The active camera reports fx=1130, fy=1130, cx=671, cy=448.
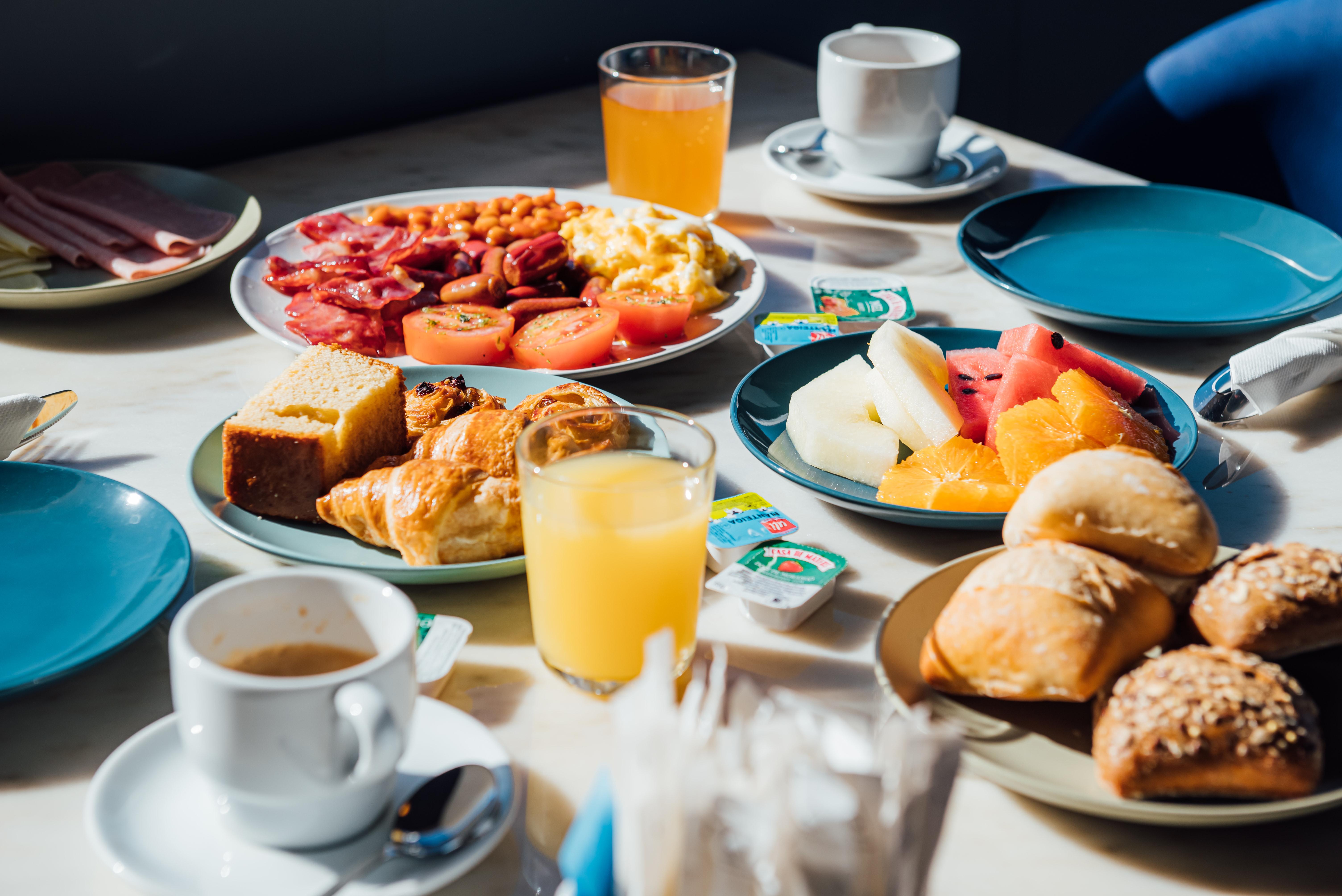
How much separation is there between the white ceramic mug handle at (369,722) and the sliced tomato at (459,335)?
698mm

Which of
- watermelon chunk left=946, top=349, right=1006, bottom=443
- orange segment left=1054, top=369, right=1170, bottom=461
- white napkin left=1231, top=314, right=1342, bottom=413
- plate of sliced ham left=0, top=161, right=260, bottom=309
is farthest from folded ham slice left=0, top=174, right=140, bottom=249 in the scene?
white napkin left=1231, top=314, right=1342, bottom=413

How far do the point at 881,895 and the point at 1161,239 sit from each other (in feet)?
4.69

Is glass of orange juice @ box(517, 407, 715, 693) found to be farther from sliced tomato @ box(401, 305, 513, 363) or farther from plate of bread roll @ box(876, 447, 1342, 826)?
sliced tomato @ box(401, 305, 513, 363)

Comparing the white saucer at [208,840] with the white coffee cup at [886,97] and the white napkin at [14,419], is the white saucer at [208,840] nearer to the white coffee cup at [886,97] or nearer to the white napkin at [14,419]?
the white napkin at [14,419]

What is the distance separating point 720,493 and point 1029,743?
431 millimetres

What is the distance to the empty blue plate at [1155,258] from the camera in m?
1.37

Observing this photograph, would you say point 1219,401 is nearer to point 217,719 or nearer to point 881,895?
point 881,895

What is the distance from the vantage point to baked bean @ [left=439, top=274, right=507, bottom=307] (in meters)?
1.38


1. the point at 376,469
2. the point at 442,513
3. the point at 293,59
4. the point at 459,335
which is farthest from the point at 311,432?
the point at 293,59

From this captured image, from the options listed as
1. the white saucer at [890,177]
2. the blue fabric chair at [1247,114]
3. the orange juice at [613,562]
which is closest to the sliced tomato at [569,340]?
the orange juice at [613,562]

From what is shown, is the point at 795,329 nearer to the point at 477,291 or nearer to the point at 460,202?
the point at 477,291

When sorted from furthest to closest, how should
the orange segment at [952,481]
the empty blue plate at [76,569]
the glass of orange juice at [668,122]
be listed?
1. the glass of orange juice at [668,122]
2. the orange segment at [952,481]
3. the empty blue plate at [76,569]

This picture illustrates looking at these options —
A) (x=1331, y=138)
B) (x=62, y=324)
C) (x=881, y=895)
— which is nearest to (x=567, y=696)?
(x=881, y=895)

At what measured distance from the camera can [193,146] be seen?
6.64 ft
